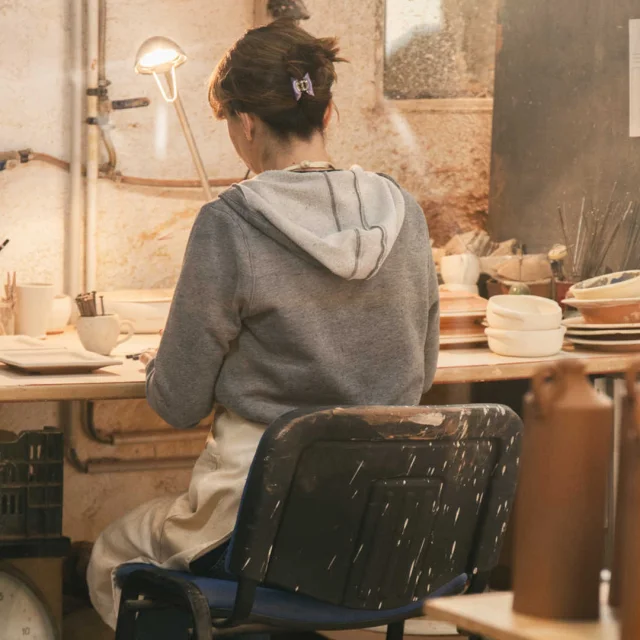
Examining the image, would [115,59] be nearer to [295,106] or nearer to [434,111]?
[434,111]

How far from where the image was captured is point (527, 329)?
2.71 m

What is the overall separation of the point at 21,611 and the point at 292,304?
3.78 ft

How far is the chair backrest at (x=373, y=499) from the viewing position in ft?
5.35

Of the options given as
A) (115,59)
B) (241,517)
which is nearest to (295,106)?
(241,517)

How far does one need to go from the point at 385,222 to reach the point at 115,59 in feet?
5.11

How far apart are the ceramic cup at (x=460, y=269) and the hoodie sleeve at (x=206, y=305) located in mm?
1490

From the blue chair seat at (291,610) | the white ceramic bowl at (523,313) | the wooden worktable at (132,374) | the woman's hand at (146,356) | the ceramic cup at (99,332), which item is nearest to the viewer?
the blue chair seat at (291,610)

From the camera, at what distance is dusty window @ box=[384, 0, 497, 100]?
3.46 meters

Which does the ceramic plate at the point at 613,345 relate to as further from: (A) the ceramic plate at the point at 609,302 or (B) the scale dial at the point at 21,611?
(B) the scale dial at the point at 21,611

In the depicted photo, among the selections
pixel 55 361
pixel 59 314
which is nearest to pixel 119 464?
pixel 59 314

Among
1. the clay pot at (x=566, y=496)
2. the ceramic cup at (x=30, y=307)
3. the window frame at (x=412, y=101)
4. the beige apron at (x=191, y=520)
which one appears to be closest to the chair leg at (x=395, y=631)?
the beige apron at (x=191, y=520)

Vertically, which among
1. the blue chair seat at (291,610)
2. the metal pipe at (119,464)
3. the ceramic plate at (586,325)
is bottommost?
the metal pipe at (119,464)

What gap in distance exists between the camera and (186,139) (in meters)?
3.08

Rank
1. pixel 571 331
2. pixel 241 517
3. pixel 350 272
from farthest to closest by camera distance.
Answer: pixel 571 331 → pixel 350 272 → pixel 241 517
